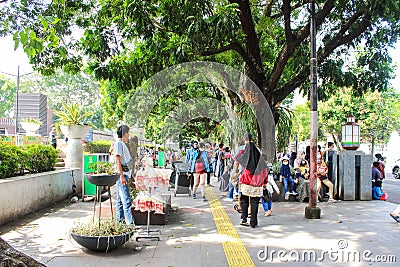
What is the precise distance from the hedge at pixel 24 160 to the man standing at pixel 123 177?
2.94 meters

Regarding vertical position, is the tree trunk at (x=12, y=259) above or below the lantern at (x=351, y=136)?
below

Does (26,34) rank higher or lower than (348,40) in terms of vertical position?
lower

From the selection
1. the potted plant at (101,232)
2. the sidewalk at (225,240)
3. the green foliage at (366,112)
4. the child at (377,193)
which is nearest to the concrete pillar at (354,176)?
the child at (377,193)


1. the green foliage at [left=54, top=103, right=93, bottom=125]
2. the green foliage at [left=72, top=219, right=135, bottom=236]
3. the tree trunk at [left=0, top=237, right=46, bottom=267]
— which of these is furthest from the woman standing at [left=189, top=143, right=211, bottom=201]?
the tree trunk at [left=0, top=237, right=46, bottom=267]

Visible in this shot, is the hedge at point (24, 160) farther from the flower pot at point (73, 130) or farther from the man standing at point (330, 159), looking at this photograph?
the man standing at point (330, 159)

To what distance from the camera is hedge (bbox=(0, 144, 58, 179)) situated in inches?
314

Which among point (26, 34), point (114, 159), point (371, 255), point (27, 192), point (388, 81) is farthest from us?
point (388, 81)

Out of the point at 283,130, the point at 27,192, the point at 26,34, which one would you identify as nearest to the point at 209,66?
the point at 283,130

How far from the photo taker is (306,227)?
23.5 feet

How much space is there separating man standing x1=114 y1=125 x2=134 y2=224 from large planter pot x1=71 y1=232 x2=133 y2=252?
3.08 feet

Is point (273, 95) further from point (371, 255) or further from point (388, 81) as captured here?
point (371, 255)

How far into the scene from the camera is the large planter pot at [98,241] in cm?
515

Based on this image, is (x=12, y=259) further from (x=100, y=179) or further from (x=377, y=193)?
(x=377, y=193)

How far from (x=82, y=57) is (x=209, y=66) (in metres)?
4.22
